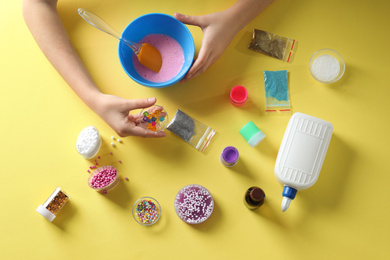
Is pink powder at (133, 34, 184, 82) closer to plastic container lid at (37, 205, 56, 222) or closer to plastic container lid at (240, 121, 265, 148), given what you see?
plastic container lid at (240, 121, 265, 148)

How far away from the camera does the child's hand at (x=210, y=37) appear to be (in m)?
0.96

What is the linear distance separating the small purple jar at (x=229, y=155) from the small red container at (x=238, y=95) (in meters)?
0.16

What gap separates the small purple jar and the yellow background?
34 millimetres

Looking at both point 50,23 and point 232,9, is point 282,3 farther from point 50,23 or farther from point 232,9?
point 50,23

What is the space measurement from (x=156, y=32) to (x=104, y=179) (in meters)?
0.56

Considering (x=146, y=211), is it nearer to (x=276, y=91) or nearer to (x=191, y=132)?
(x=191, y=132)

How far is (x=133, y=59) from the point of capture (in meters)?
1.04

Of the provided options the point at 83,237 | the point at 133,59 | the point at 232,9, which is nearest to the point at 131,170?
the point at 83,237

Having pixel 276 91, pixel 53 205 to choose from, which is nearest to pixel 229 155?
pixel 276 91

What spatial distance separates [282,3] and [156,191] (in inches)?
33.2

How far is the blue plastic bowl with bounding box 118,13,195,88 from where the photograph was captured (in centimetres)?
97

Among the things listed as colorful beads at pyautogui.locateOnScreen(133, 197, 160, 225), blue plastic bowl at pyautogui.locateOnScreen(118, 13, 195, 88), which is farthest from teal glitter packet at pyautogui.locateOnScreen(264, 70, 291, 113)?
colorful beads at pyautogui.locateOnScreen(133, 197, 160, 225)

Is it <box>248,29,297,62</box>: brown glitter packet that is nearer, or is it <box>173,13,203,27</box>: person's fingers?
<box>173,13,203,27</box>: person's fingers

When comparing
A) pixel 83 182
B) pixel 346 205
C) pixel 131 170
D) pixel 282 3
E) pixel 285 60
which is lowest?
pixel 83 182
